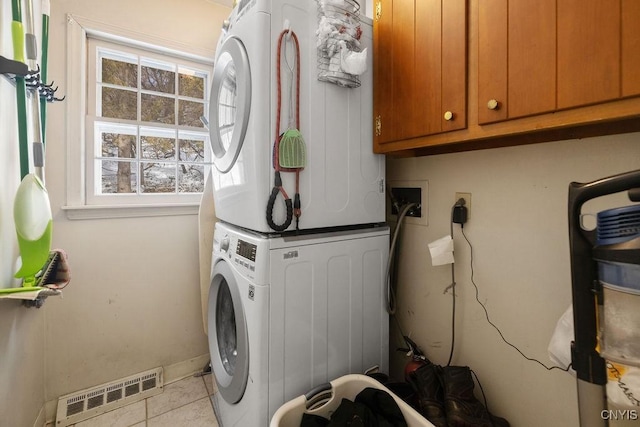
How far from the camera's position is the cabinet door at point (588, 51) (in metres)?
0.67

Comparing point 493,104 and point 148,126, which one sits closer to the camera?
point 493,104

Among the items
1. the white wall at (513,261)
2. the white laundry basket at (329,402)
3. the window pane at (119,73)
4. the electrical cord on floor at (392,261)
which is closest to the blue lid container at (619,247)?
the white wall at (513,261)

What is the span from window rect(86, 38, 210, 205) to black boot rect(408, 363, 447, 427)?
1.79m

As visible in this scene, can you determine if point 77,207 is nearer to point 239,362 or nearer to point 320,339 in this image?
point 239,362

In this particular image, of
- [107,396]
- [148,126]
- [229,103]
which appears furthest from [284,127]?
[107,396]

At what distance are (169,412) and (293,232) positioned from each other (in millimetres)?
1405

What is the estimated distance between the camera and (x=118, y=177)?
6.10ft

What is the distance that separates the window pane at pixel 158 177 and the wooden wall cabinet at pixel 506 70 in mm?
1525

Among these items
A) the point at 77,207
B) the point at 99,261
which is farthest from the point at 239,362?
the point at 77,207

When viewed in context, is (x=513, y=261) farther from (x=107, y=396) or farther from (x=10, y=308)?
(x=107, y=396)

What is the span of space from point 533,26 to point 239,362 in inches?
59.2

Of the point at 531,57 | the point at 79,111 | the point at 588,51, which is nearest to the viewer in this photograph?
the point at 588,51

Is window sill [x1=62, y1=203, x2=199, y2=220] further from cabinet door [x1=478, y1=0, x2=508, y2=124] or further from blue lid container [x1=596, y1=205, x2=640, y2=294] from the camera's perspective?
blue lid container [x1=596, y1=205, x2=640, y2=294]

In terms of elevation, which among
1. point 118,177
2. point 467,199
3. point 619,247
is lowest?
point 619,247
